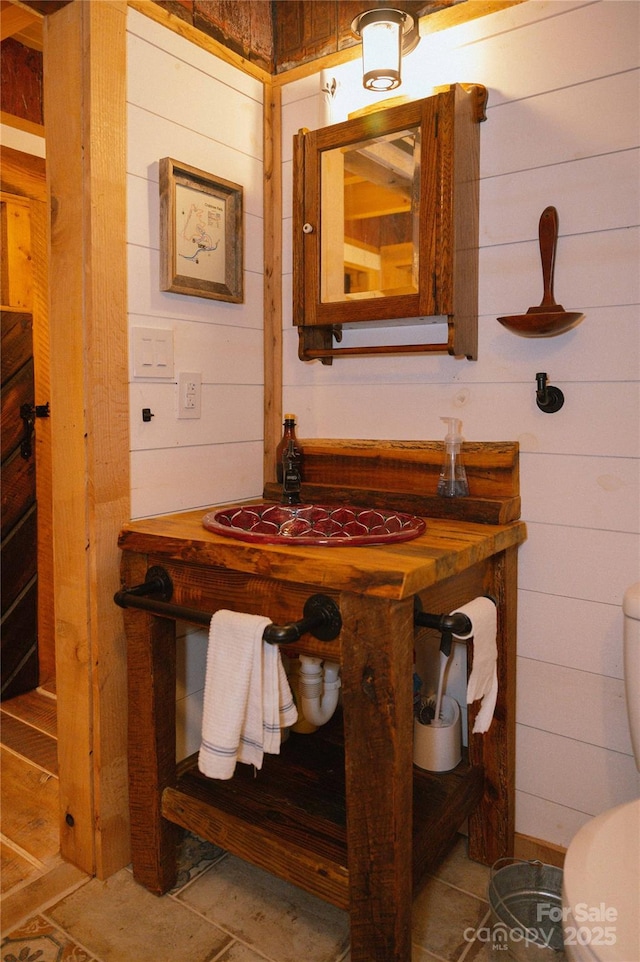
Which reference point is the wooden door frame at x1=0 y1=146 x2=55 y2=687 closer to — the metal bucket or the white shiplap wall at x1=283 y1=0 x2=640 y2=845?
the white shiplap wall at x1=283 y1=0 x2=640 y2=845

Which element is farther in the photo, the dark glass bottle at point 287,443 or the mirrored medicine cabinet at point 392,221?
the dark glass bottle at point 287,443

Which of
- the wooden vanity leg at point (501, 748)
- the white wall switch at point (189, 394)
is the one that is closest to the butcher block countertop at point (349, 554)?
the wooden vanity leg at point (501, 748)

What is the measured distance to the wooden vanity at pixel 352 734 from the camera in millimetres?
1114

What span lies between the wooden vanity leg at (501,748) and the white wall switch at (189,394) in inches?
32.6

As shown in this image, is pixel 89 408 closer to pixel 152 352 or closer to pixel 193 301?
pixel 152 352

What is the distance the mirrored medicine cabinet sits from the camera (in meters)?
1.46

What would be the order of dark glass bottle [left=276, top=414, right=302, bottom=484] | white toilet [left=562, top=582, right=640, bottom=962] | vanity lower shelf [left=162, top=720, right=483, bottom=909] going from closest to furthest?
white toilet [left=562, top=582, right=640, bottom=962] → vanity lower shelf [left=162, top=720, right=483, bottom=909] → dark glass bottle [left=276, top=414, right=302, bottom=484]

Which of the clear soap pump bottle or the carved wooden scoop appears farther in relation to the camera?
the clear soap pump bottle

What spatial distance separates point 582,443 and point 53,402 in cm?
120

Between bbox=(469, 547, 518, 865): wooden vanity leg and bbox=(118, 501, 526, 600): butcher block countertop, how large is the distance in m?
0.11

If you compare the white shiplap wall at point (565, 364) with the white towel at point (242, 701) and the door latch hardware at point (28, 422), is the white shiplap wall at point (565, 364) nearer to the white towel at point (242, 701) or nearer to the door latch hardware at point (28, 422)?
the white towel at point (242, 701)

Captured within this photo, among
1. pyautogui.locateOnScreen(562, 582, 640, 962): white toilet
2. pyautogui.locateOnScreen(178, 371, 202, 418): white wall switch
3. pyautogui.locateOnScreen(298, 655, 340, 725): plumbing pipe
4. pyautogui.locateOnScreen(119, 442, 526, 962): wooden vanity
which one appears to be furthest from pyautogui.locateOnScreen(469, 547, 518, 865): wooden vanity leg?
pyautogui.locateOnScreen(178, 371, 202, 418): white wall switch

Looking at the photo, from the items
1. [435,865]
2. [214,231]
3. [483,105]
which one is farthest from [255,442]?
[435,865]

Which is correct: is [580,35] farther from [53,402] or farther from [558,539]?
[53,402]
